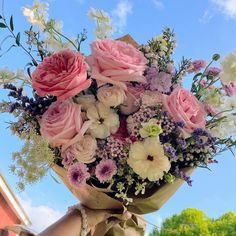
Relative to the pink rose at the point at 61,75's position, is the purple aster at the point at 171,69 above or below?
below

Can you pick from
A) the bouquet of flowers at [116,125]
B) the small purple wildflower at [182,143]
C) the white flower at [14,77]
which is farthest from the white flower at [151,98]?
the white flower at [14,77]

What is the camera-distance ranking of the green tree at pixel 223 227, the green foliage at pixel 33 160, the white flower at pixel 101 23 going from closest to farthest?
1. the green foliage at pixel 33 160
2. the white flower at pixel 101 23
3. the green tree at pixel 223 227

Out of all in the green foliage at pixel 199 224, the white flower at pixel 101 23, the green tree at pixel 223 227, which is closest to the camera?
the white flower at pixel 101 23

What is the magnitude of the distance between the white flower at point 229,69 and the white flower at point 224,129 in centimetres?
12

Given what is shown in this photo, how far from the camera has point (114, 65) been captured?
1538mm

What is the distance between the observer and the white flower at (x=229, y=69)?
168 cm

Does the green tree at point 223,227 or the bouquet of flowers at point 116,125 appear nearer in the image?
the bouquet of flowers at point 116,125

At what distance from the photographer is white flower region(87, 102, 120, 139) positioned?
4.97 feet

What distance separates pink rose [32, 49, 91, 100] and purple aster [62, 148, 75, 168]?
152 millimetres

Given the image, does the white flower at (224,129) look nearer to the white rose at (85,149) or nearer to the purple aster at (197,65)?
the purple aster at (197,65)

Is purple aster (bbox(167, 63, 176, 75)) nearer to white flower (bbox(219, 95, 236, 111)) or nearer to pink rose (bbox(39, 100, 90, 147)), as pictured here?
white flower (bbox(219, 95, 236, 111))

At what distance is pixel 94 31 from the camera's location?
180 centimetres

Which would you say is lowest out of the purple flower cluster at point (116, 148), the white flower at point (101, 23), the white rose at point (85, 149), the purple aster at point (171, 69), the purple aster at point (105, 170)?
the purple aster at point (105, 170)

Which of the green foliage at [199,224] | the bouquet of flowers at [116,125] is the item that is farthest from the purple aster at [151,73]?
the green foliage at [199,224]
